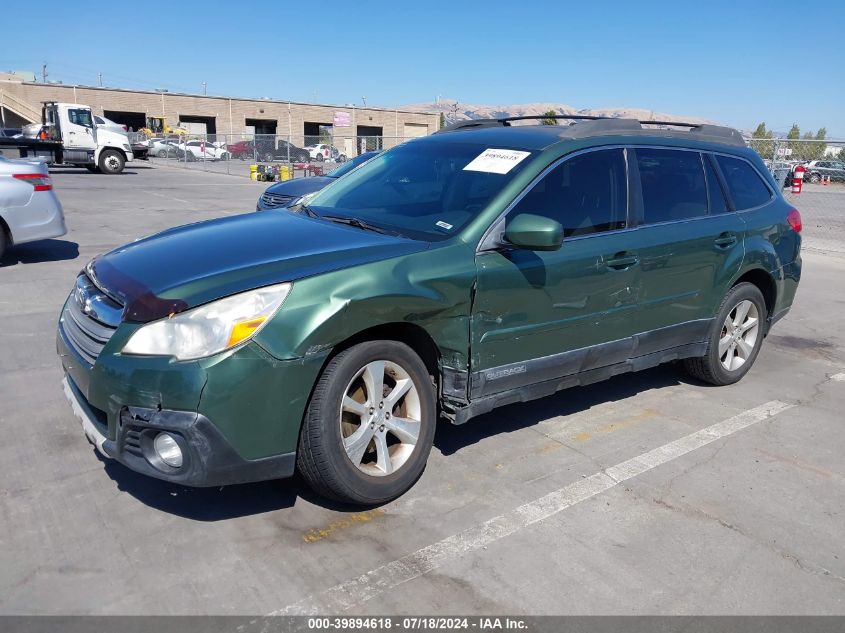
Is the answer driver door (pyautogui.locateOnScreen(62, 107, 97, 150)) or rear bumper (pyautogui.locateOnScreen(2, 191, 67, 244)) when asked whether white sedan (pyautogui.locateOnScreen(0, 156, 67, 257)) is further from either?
driver door (pyautogui.locateOnScreen(62, 107, 97, 150))

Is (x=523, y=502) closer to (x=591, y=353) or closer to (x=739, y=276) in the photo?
(x=591, y=353)

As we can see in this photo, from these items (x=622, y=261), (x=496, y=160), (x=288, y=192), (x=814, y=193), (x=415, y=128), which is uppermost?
(x=415, y=128)

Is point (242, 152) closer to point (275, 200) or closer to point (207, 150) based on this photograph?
point (207, 150)

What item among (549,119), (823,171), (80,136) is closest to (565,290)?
(549,119)

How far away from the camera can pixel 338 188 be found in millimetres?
4699

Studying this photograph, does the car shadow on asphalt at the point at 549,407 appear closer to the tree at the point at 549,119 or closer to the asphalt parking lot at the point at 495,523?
the asphalt parking lot at the point at 495,523

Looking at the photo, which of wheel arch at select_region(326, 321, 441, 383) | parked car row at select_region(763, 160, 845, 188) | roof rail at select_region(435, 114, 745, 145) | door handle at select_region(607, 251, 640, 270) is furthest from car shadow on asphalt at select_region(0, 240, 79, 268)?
parked car row at select_region(763, 160, 845, 188)

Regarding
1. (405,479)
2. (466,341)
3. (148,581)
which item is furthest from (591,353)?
(148,581)

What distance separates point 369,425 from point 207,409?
2.60 ft

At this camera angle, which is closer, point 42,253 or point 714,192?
point 714,192

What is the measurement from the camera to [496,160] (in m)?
4.14

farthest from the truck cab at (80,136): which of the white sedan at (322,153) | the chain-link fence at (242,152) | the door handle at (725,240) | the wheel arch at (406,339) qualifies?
the wheel arch at (406,339)

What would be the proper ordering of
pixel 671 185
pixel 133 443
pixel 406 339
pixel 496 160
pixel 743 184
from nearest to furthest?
pixel 133 443 < pixel 406 339 < pixel 496 160 < pixel 671 185 < pixel 743 184

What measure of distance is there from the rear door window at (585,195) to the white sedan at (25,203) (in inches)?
275
